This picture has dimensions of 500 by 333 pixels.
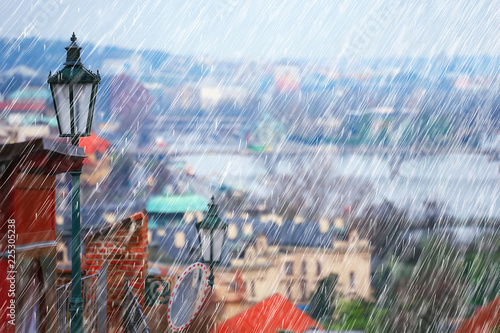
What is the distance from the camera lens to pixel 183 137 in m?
61.1

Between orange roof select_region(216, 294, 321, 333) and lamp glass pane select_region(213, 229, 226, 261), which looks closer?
lamp glass pane select_region(213, 229, 226, 261)

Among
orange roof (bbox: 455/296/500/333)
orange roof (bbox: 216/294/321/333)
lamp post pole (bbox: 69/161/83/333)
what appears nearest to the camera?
lamp post pole (bbox: 69/161/83/333)

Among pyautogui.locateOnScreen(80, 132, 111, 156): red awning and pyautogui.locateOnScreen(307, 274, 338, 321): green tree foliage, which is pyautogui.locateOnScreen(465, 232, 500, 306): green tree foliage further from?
pyautogui.locateOnScreen(80, 132, 111, 156): red awning

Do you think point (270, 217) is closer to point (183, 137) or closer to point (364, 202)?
point (364, 202)

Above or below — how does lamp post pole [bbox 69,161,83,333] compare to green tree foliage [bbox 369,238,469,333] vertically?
above

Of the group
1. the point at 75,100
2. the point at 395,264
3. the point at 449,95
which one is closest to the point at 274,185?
the point at 395,264

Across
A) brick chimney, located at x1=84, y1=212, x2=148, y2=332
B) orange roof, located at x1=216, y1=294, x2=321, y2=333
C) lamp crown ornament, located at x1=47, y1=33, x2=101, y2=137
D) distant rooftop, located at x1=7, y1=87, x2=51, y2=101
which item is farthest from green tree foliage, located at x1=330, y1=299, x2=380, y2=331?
lamp crown ornament, located at x1=47, y1=33, x2=101, y2=137

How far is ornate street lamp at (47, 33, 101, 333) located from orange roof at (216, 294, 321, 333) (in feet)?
17.4

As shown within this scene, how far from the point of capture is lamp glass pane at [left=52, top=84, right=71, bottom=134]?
3.20 metres

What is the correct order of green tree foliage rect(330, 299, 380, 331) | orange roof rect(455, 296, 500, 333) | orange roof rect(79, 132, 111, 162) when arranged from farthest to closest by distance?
green tree foliage rect(330, 299, 380, 331) < orange roof rect(79, 132, 111, 162) < orange roof rect(455, 296, 500, 333)

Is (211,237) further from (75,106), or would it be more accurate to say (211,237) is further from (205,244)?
(75,106)

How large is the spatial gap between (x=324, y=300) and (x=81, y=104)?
3444 centimetres

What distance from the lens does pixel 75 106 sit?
3197mm

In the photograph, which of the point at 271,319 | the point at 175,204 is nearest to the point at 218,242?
the point at 271,319
